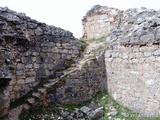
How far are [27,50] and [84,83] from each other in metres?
2.09

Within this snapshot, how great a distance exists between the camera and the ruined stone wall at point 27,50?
6863 millimetres

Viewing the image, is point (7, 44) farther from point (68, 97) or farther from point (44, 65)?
point (68, 97)

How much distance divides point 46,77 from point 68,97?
98 centimetres

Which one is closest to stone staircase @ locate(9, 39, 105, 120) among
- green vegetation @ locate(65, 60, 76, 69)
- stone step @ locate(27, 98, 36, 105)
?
stone step @ locate(27, 98, 36, 105)

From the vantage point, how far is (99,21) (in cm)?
1143

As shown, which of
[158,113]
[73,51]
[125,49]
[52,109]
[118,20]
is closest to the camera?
[158,113]

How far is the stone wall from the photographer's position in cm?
745

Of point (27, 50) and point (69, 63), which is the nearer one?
point (27, 50)

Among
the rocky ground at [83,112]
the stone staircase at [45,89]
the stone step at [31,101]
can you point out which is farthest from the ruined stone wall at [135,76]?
the stone step at [31,101]

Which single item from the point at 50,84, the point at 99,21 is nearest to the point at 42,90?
the point at 50,84

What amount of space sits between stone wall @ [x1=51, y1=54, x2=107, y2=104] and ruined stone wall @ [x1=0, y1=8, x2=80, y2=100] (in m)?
0.73

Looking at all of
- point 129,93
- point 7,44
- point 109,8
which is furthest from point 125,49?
point 109,8

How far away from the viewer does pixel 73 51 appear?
28.3 feet

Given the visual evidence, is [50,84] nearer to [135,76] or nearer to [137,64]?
[135,76]
